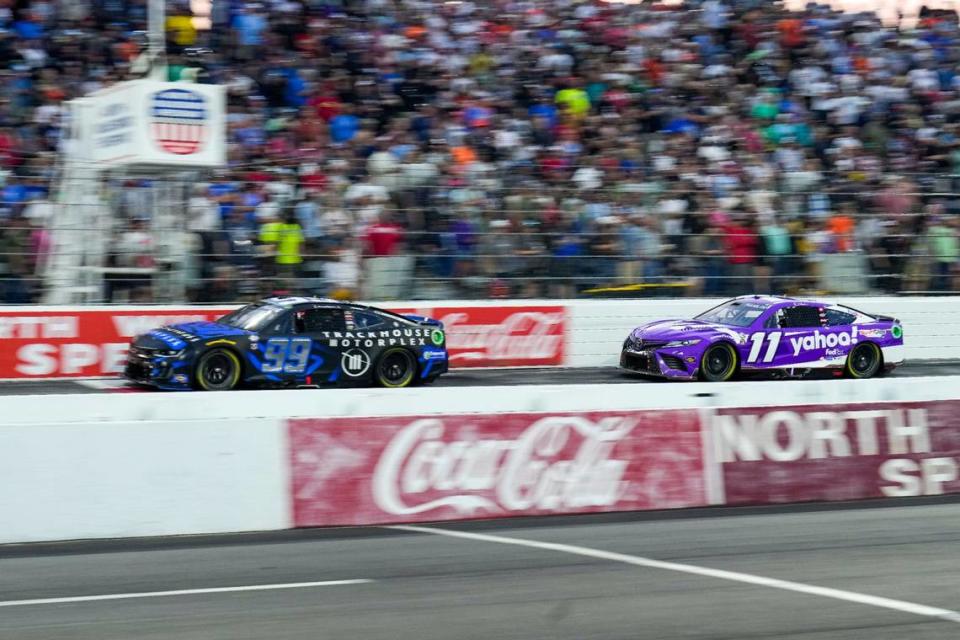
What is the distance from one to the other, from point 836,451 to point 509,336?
8.96 m

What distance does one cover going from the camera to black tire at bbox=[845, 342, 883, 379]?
1911 centimetres

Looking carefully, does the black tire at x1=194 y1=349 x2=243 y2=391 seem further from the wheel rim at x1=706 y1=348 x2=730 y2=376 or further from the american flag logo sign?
the wheel rim at x1=706 y1=348 x2=730 y2=376

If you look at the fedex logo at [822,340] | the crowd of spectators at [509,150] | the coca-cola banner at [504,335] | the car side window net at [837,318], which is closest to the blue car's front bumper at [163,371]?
the crowd of spectators at [509,150]

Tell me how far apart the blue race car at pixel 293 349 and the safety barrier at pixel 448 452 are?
228 inches

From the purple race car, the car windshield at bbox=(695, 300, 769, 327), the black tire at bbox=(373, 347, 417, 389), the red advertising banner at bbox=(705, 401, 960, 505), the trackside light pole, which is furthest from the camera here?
the car windshield at bbox=(695, 300, 769, 327)

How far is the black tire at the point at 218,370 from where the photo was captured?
15586 millimetres

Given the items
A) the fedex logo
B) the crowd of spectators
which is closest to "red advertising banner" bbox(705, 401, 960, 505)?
the fedex logo

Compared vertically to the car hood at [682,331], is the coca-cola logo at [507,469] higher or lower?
lower

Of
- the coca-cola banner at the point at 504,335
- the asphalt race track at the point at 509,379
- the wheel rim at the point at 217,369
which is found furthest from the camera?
the coca-cola banner at the point at 504,335

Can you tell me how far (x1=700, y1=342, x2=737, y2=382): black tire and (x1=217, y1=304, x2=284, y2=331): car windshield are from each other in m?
6.00

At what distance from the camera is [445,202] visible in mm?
19141

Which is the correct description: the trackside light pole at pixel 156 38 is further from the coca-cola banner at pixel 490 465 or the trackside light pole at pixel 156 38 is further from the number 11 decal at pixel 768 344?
the coca-cola banner at pixel 490 465

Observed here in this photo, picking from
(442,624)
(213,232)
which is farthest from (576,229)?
(442,624)

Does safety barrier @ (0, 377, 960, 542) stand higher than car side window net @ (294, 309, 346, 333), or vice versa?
car side window net @ (294, 309, 346, 333)
